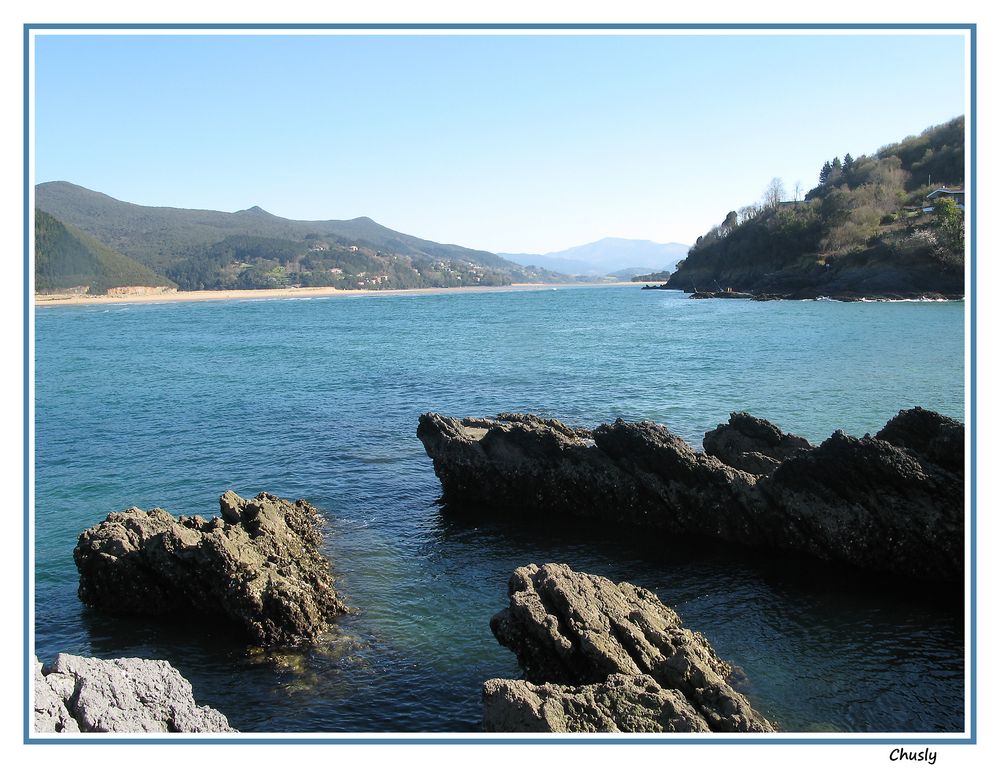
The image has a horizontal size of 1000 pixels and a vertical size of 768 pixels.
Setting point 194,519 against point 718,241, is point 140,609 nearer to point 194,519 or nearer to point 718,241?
point 194,519

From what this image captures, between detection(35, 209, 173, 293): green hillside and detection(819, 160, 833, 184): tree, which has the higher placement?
detection(819, 160, 833, 184): tree

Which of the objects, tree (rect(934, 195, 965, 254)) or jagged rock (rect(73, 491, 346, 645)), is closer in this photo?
jagged rock (rect(73, 491, 346, 645))

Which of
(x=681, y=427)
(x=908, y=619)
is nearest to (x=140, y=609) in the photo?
(x=908, y=619)

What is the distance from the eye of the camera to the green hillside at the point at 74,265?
15225 centimetres

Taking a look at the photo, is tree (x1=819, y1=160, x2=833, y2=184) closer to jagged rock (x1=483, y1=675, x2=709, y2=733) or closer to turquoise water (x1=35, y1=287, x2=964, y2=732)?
turquoise water (x1=35, y1=287, x2=964, y2=732)

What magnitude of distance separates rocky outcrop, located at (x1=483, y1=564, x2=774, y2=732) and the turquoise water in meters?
1.30

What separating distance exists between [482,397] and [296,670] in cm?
2517

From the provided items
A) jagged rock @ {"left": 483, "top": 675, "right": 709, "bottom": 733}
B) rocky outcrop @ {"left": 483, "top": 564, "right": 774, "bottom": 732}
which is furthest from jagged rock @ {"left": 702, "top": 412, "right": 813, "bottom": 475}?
jagged rock @ {"left": 483, "top": 675, "right": 709, "bottom": 733}

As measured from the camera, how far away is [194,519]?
16.5 m

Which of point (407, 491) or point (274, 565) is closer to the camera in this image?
point (274, 565)

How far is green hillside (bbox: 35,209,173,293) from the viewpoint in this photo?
152250 mm

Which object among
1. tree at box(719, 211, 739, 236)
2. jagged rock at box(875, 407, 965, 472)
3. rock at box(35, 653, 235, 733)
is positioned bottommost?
rock at box(35, 653, 235, 733)

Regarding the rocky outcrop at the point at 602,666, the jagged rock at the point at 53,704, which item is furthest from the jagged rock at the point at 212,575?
the rocky outcrop at the point at 602,666

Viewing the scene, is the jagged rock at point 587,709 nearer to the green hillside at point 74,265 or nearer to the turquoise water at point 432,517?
the turquoise water at point 432,517
